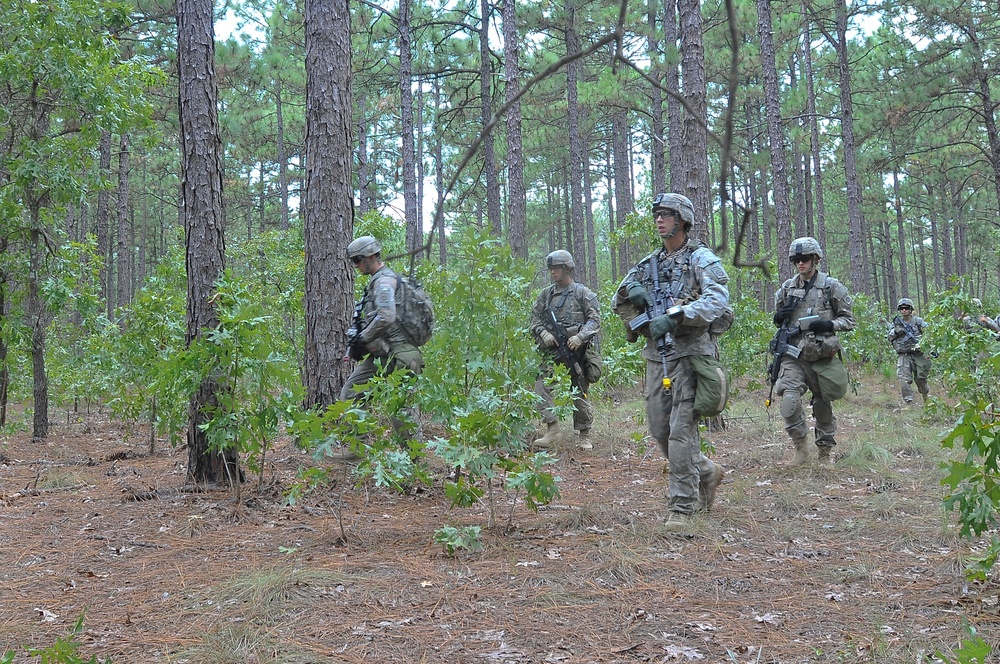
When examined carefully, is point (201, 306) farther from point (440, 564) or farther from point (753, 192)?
point (753, 192)

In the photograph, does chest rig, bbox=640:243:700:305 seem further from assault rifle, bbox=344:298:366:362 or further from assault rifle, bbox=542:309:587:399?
assault rifle, bbox=542:309:587:399

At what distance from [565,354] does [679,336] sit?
122 inches

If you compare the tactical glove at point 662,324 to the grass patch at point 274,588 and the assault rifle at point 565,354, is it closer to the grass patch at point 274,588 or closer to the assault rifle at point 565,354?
the grass patch at point 274,588

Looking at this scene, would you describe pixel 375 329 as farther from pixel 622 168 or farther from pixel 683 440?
Answer: pixel 622 168

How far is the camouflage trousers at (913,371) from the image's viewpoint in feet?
41.0

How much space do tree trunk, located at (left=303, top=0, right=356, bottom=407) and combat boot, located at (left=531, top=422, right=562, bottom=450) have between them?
237 centimetres

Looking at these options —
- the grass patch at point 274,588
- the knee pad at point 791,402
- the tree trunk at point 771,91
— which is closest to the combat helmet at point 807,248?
the knee pad at point 791,402

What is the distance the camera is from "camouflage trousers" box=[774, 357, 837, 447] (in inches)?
268

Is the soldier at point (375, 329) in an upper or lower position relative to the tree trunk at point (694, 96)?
lower

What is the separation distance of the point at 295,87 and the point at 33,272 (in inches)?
548

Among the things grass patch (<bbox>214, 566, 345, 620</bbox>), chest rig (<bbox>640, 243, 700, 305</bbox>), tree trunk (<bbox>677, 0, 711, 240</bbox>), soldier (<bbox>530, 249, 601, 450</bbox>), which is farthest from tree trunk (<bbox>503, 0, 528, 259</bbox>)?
grass patch (<bbox>214, 566, 345, 620</bbox>)

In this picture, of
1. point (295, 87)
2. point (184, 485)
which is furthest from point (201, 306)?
point (295, 87)

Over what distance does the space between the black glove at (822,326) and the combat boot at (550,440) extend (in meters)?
2.93

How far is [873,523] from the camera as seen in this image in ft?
16.4
